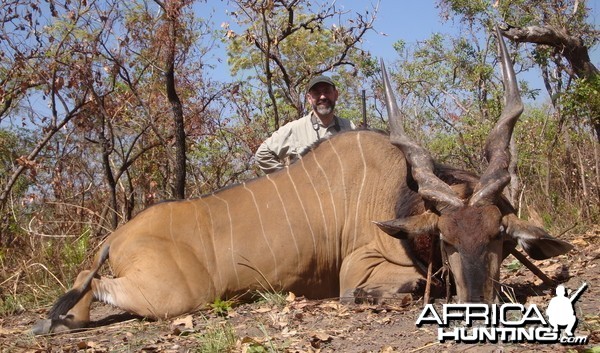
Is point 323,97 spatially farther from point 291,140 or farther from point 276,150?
point 276,150

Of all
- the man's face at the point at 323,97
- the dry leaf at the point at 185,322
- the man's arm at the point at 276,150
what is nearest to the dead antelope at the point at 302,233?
the dry leaf at the point at 185,322

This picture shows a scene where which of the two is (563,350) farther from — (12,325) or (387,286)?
(12,325)

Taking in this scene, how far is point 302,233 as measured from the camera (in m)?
3.94

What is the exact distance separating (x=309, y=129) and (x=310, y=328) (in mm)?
2613

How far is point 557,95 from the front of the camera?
7008 millimetres

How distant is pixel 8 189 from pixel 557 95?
524 centimetres

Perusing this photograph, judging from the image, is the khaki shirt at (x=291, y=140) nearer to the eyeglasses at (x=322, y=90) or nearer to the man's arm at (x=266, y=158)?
the man's arm at (x=266, y=158)

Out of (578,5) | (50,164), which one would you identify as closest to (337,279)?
(50,164)

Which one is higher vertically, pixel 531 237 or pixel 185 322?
pixel 531 237

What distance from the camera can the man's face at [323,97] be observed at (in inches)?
212

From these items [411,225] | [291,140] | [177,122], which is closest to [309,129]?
[291,140]

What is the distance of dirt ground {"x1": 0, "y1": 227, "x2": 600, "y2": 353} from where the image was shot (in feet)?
8.93

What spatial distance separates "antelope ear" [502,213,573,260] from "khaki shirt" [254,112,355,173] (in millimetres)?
2446

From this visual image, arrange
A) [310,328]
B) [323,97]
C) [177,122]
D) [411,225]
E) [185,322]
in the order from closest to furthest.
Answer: [310,328] < [411,225] < [185,322] < [323,97] < [177,122]
